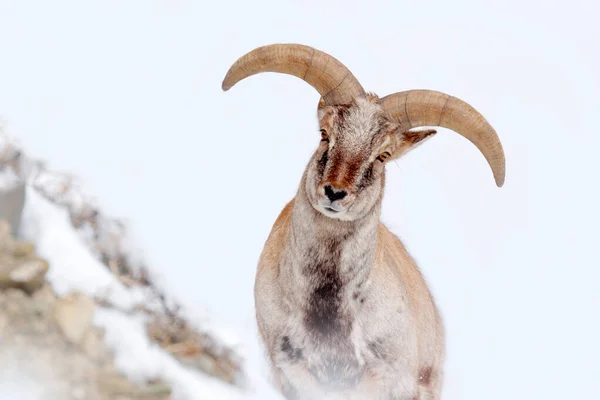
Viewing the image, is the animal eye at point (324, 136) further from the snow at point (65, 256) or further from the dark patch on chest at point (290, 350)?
the snow at point (65, 256)

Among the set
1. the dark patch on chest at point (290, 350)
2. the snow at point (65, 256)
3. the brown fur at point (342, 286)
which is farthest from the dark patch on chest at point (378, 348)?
the snow at point (65, 256)

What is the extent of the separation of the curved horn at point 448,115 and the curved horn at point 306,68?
330 mm

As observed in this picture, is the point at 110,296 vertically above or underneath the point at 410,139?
underneath

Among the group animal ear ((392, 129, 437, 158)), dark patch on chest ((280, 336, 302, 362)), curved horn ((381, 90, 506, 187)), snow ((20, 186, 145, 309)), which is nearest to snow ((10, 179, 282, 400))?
snow ((20, 186, 145, 309))

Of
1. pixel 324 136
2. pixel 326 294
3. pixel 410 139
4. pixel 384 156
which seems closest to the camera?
pixel 324 136

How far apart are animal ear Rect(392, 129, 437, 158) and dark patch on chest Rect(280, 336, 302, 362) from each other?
1.71 m

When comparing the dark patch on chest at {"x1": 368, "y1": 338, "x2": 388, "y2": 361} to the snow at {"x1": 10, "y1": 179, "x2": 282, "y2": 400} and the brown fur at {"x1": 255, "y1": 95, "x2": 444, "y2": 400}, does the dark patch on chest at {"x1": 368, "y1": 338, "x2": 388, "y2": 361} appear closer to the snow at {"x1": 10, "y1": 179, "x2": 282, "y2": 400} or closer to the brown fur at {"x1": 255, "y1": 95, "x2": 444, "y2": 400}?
the brown fur at {"x1": 255, "y1": 95, "x2": 444, "y2": 400}

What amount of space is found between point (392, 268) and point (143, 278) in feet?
7.05

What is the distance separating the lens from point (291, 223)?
26.8ft

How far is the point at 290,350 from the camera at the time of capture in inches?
325

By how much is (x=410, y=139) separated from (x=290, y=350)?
1933 mm

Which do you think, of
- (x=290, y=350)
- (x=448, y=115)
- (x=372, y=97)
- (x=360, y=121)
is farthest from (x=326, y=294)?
(x=448, y=115)

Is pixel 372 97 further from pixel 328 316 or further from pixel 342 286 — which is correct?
pixel 328 316

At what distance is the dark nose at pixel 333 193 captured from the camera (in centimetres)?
732
